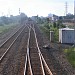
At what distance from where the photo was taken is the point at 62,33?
91.2 ft

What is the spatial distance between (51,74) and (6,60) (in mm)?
5886

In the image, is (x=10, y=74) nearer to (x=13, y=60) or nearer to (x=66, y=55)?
(x=13, y=60)

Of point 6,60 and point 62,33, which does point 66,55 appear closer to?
point 6,60

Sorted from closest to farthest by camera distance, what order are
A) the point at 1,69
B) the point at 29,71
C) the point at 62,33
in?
the point at 29,71
the point at 1,69
the point at 62,33

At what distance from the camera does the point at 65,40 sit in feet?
92.4

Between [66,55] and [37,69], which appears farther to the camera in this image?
[66,55]

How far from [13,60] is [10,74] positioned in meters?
4.67

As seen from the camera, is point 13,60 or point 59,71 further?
point 13,60

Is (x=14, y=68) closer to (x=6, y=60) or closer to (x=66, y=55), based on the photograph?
(x=6, y=60)

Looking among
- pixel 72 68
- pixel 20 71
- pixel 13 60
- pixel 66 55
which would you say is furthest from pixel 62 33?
pixel 20 71

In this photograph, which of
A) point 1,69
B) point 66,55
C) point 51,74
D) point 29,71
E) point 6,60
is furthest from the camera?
point 66,55

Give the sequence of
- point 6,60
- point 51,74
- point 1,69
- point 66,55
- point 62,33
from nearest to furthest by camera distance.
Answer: point 51,74
point 1,69
point 6,60
point 66,55
point 62,33

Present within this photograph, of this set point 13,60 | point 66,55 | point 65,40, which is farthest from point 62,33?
point 13,60

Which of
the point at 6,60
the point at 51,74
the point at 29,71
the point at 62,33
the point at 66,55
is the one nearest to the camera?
the point at 51,74
